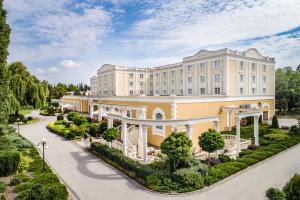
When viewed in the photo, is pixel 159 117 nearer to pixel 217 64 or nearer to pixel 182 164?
pixel 182 164

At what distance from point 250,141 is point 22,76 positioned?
125ft

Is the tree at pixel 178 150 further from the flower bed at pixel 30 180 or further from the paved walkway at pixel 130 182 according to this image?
the flower bed at pixel 30 180

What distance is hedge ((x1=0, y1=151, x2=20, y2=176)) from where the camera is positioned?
A: 14695mm

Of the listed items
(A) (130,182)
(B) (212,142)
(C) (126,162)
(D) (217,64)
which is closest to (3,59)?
(C) (126,162)

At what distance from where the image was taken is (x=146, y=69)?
52.4m

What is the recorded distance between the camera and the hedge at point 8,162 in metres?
14.7

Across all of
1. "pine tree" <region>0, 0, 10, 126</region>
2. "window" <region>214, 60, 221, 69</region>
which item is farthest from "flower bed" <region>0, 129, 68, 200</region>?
"window" <region>214, 60, 221, 69</region>

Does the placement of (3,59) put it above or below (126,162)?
above

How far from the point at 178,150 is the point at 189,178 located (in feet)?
5.84

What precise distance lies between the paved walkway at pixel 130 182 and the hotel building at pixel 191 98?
3.16 metres

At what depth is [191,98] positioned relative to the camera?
23656 mm

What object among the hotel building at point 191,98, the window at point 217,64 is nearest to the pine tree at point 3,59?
the hotel building at point 191,98

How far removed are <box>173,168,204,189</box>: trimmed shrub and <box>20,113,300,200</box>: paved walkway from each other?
54 centimetres

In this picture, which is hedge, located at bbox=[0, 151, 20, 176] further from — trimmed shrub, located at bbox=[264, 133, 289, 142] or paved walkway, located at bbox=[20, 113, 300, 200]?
trimmed shrub, located at bbox=[264, 133, 289, 142]
